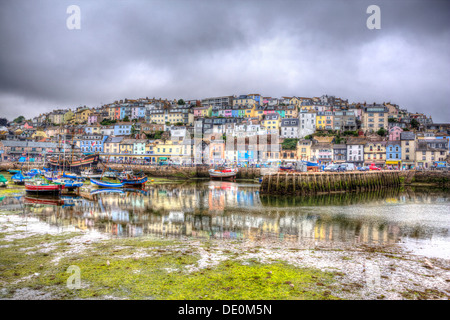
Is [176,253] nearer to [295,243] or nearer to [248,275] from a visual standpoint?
[248,275]

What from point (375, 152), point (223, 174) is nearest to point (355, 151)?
point (375, 152)

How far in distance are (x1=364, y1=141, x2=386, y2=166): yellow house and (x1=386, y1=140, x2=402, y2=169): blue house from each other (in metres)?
0.73

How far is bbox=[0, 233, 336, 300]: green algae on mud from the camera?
7.20 m

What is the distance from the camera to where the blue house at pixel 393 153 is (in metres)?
60.2

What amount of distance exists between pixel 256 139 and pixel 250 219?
174 ft

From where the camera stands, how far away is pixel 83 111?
378 ft

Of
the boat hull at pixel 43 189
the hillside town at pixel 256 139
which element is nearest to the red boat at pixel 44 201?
Answer: the boat hull at pixel 43 189

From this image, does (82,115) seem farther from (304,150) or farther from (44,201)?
(44,201)

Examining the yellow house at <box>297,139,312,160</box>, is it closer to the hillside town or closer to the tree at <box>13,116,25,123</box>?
the hillside town

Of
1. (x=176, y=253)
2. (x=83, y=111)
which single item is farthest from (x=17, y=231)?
(x=83, y=111)

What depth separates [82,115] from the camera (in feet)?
376

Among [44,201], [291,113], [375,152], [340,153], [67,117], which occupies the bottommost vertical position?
[44,201]

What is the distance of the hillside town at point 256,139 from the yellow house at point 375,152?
183 millimetres

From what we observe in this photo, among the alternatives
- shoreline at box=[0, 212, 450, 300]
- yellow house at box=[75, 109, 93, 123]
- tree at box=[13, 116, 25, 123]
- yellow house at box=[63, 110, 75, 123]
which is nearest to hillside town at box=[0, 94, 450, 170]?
yellow house at box=[75, 109, 93, 123]
